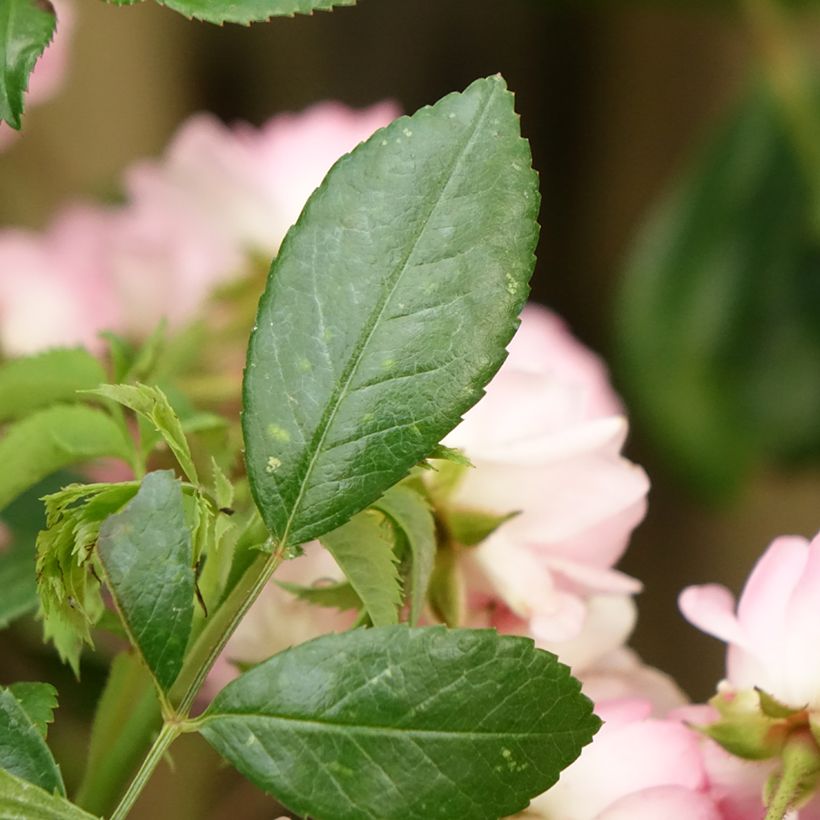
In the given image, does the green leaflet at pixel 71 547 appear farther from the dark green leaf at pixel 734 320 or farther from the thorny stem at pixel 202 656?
the dark green leaf at pixel 734 320

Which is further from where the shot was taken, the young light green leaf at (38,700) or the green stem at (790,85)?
the green stem at (790,85)

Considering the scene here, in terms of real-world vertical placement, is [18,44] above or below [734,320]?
above

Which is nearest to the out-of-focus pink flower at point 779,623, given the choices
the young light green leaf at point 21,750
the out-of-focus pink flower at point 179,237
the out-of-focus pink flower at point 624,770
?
the out-of-focus pink flower at point 624,770

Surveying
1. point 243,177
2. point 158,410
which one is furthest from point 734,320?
point 158,410

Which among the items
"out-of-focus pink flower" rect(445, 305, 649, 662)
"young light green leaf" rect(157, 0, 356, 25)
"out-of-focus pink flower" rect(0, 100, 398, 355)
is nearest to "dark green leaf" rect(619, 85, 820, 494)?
"out-of-focus pink flower" rect(0, 100, 398, 355)

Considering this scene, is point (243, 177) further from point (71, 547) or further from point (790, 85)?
point (790, 85)

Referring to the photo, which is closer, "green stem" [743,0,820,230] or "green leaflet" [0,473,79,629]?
"green leaflet" [0,473,79,629]

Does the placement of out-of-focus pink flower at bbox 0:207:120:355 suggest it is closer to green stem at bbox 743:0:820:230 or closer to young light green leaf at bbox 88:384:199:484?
young light green leaf at bbox 88:384:199:484
